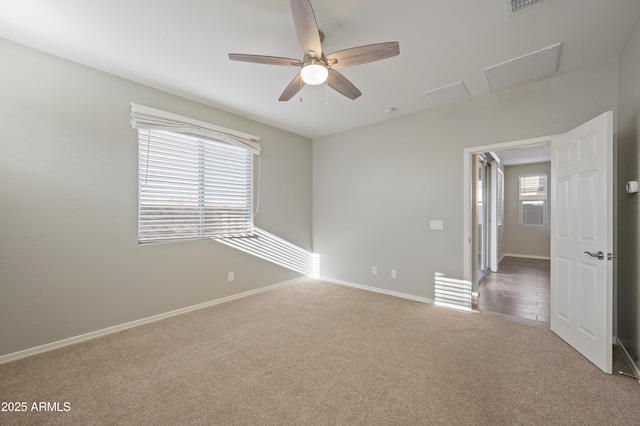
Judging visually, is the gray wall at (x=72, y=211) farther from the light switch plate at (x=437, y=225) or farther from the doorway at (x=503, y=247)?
the doorway at (x=503, y=247)

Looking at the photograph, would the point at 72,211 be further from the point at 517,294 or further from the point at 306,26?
the point at 517,294

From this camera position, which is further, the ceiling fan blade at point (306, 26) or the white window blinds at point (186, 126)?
the white window blinds at point (186, 126)

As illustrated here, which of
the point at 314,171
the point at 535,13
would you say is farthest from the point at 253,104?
the point at 535,13

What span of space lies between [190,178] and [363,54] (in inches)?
106

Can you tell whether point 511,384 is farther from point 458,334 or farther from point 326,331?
point 326,331

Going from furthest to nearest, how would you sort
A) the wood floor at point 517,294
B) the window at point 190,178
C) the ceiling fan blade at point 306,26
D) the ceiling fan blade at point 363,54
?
the wood floor at point 517,294 → the window at point 190,178 → the ceiling fan blade at point 363,54 → the ceiling fan blade at point 306,26

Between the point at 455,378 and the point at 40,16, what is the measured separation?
427cm

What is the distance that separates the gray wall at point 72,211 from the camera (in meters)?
2.37

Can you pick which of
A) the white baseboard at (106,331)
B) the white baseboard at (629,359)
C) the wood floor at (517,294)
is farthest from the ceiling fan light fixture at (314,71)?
the wood floor at (517,294)

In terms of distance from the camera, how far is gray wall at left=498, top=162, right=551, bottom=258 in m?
7.31

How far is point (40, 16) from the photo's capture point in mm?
2053

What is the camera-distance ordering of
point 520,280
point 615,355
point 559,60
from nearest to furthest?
1. point 615,355
2. point 559,60
3. point 520,280

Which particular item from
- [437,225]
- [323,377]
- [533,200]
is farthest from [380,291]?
[533,200]

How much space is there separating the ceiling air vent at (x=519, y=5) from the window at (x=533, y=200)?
7000 millimetres
